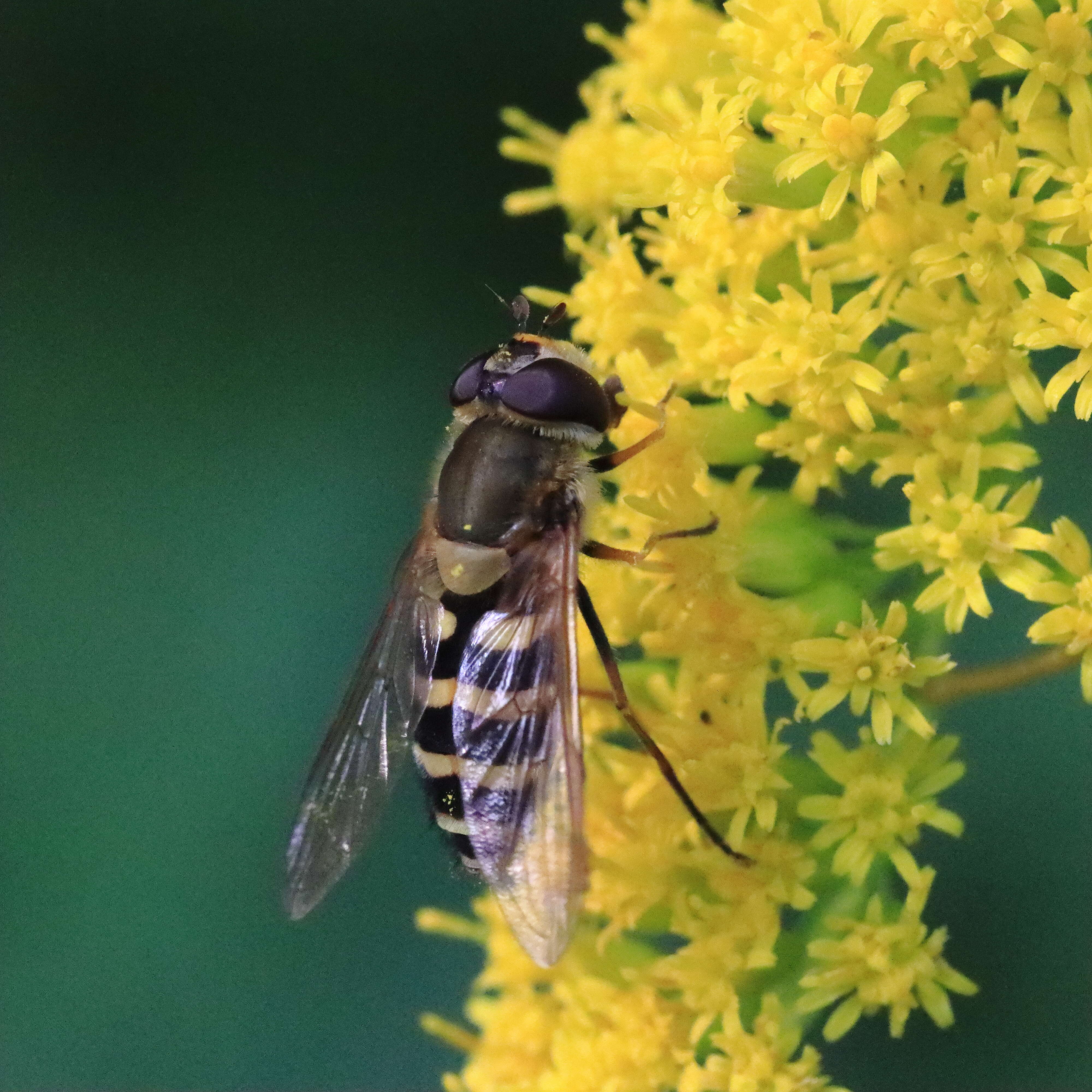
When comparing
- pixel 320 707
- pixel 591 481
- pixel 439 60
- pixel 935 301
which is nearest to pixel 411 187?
pixel 439 60

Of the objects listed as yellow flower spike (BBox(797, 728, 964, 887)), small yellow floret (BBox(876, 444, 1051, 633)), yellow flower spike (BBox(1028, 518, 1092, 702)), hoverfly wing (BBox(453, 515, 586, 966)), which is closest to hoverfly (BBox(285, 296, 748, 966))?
hoverfly wing (BBox(453, 515, 586, 966))

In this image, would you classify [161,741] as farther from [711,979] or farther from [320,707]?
[711,979]

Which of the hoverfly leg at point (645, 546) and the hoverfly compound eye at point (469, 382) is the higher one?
the hoverfly compound eye at point (469, 382)

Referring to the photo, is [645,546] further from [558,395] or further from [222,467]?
[222,467]

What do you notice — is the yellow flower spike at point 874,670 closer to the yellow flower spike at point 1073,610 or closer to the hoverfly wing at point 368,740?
the yellow flower spike at point 1073,610

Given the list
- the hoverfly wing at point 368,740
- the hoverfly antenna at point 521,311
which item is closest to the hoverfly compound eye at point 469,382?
the hoverfly antenna at point 521,311
